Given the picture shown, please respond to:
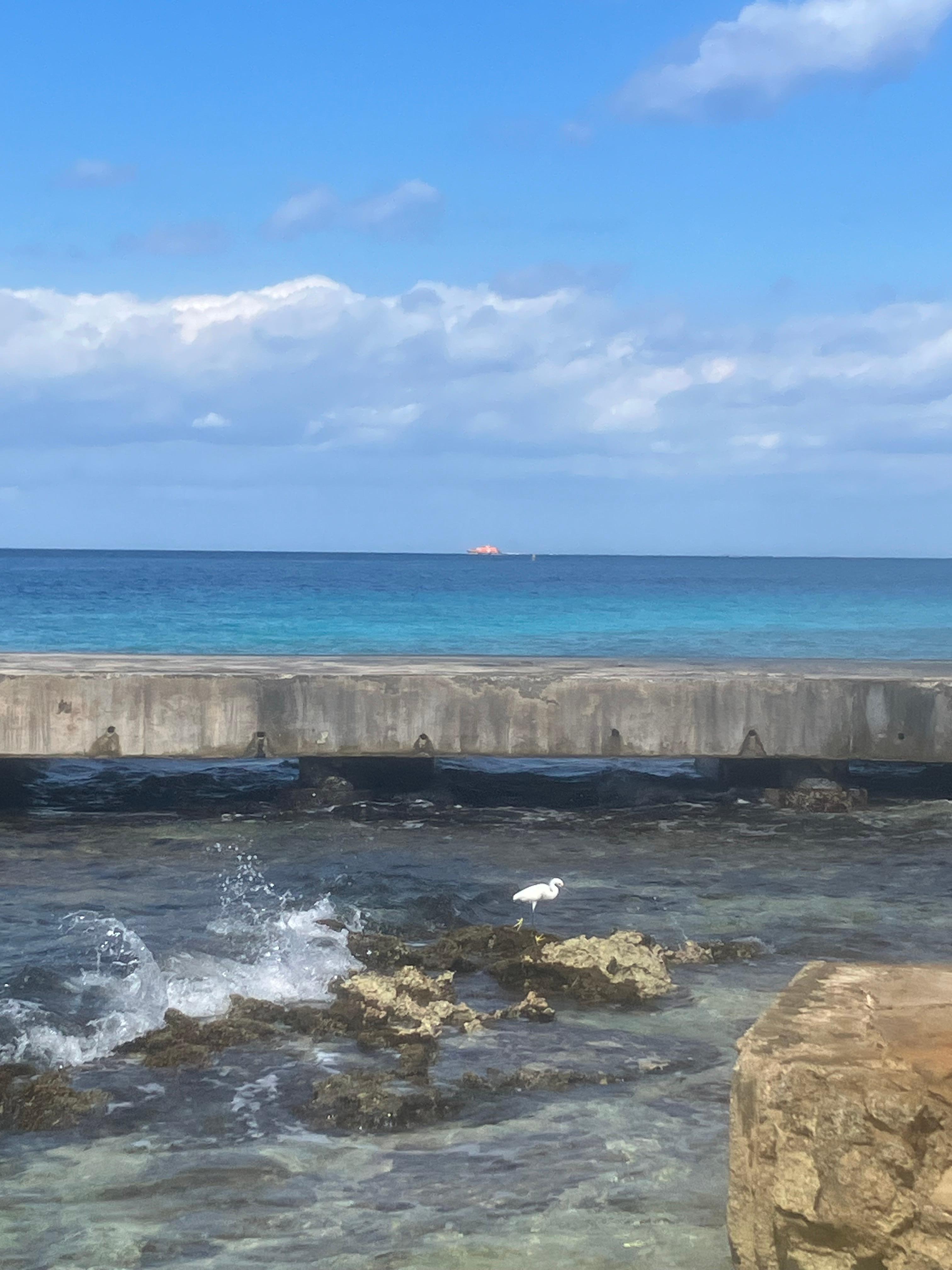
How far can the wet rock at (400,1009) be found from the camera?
696 cm

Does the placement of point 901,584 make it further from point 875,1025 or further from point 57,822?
point 875,1025

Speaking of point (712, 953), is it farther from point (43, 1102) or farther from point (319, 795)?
point (319, 795)

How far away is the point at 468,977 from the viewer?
8219 millimetres

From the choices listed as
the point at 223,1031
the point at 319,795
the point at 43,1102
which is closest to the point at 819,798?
the point at 319,795

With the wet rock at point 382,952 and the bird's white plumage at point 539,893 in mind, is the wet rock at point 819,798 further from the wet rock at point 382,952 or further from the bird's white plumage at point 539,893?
the wet rock at point 382,952

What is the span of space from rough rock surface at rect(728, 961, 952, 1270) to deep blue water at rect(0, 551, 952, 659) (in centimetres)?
2005

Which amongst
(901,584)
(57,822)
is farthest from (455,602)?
(57,822)

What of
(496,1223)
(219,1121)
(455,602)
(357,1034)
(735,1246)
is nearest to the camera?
(735,1246)

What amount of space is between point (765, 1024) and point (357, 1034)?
3523mm

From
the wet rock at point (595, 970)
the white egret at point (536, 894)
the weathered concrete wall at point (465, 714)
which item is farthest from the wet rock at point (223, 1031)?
the weathered concrete wall at point (465, 714)

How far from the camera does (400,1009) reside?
7.28m

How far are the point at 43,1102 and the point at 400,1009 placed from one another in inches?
76.9

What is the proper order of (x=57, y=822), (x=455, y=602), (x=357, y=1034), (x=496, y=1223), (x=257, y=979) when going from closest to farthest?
(x=496, y=1223) → (x=357, y=1034) → (x=257, y=979) → (x=57, y=822) → (x=455, y=602)

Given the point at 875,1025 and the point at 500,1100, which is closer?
the point at 875,1025
